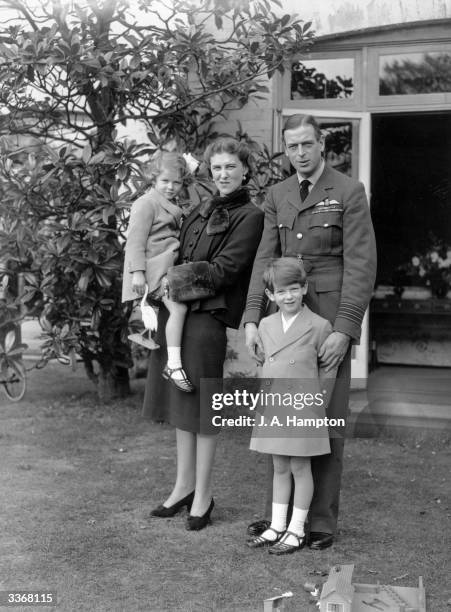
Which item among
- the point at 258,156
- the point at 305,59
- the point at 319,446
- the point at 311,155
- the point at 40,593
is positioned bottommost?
the point at 40,593

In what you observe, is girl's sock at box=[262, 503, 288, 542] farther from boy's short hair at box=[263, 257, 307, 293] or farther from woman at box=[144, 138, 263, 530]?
boy's short hair at box=[263, 257, 307, 293]

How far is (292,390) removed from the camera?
3.76 metres

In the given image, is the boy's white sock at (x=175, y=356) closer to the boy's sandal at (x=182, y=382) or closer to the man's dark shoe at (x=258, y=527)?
the boy's sandal at (x=182, y=382)

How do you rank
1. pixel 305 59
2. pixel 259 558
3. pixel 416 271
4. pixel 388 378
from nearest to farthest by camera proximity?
pixel 259 558 → pixel 305 59 → pixel 388 378 → pixel 416 271

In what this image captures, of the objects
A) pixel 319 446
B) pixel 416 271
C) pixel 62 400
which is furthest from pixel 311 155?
pixel 416 271

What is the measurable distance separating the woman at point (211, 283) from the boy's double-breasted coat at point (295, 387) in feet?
1.37

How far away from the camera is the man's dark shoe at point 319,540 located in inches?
154

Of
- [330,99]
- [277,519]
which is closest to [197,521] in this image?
[277,519]

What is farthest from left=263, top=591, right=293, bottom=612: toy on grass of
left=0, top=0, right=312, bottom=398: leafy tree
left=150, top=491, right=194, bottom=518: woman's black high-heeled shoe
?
left=0, top=0, right=312, bottom=398: leafy tree

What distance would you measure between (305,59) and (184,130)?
1.31 metres

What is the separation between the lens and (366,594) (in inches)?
125

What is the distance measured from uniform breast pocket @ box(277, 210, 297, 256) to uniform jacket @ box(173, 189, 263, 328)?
195 millimetres

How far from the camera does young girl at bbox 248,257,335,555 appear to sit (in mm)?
3771

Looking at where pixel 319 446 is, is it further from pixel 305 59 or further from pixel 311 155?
pixel 305 59
